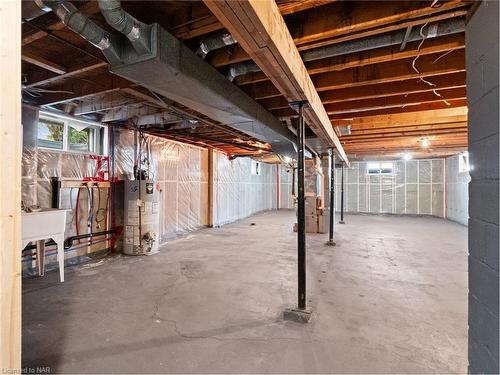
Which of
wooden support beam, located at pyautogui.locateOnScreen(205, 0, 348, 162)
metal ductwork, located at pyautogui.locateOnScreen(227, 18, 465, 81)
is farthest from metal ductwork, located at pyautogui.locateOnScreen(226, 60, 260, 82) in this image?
wooden support beam, located at pyautogui.locateOnScreen(205, 0, 348, 162)

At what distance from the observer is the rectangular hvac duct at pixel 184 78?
1.54 metres

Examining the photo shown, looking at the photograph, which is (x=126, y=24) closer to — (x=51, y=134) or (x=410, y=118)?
(x=51, y=134)

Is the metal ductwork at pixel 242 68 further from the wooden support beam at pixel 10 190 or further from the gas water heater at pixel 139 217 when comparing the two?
the gas water heater at pixel 139 217

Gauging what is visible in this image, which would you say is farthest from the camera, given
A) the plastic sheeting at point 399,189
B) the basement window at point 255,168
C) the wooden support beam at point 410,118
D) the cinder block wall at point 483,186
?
the basement window at point 255,168

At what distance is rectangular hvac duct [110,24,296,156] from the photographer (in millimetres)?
1536

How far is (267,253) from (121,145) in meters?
3.10

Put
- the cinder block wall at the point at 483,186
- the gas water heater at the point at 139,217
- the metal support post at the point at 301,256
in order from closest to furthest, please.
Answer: the cinder block wall at the point at 483,186
the metal support post at the point at 301,256
the gas water heater at the point at 139,217

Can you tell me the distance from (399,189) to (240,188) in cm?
601

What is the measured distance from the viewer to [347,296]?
2.78 meters

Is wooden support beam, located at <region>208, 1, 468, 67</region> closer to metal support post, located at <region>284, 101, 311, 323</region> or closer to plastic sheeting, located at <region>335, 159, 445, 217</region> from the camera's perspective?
metal support post, located at <region>284, 101, 311, 323</region>

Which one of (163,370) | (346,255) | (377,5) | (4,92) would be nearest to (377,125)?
(346,255)

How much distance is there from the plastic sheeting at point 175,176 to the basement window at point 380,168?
679 centimetres

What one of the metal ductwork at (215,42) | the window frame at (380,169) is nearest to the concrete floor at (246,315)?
the metal ductwork at (215,42)

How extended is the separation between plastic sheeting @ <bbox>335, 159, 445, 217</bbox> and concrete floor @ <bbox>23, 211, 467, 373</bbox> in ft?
20.7
